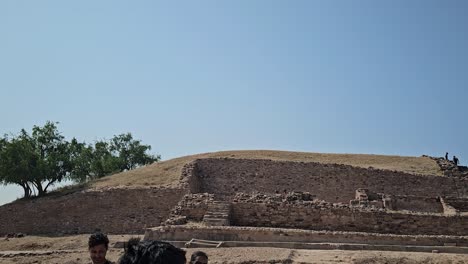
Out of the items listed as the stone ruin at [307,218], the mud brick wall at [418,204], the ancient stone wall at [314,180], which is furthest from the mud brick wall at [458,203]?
the ancient stone wall at [314,180]

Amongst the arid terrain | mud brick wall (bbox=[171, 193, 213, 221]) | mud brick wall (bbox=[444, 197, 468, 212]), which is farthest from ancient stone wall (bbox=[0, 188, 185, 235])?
mud brick wall (bbox=[444, 197, 468, 212])

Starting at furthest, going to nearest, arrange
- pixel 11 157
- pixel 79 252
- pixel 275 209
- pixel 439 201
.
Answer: pixel 11 157 → pixel 439 201 → pixel 275 209 → pixel 79 252

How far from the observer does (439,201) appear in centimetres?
2548

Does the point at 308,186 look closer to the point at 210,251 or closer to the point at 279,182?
the point at 279,182

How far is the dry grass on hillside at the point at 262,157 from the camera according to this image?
28.4 m

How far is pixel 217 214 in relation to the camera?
18047 mm

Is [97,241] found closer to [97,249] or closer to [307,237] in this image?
[97,249]

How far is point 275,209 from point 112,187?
11.7m

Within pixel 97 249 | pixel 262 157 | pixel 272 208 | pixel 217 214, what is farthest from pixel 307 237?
pixel 262 157

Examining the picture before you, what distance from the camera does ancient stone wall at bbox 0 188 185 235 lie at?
2447 centimetres

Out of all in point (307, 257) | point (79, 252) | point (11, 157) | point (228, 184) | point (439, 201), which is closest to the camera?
point (307, 257)

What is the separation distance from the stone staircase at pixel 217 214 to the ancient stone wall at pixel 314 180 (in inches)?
396

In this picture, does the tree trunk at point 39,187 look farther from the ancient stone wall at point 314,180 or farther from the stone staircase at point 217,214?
the stone staircase at point 217,214

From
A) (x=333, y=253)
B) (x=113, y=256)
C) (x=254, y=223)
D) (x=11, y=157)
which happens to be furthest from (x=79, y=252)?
(x=11, y=157)
